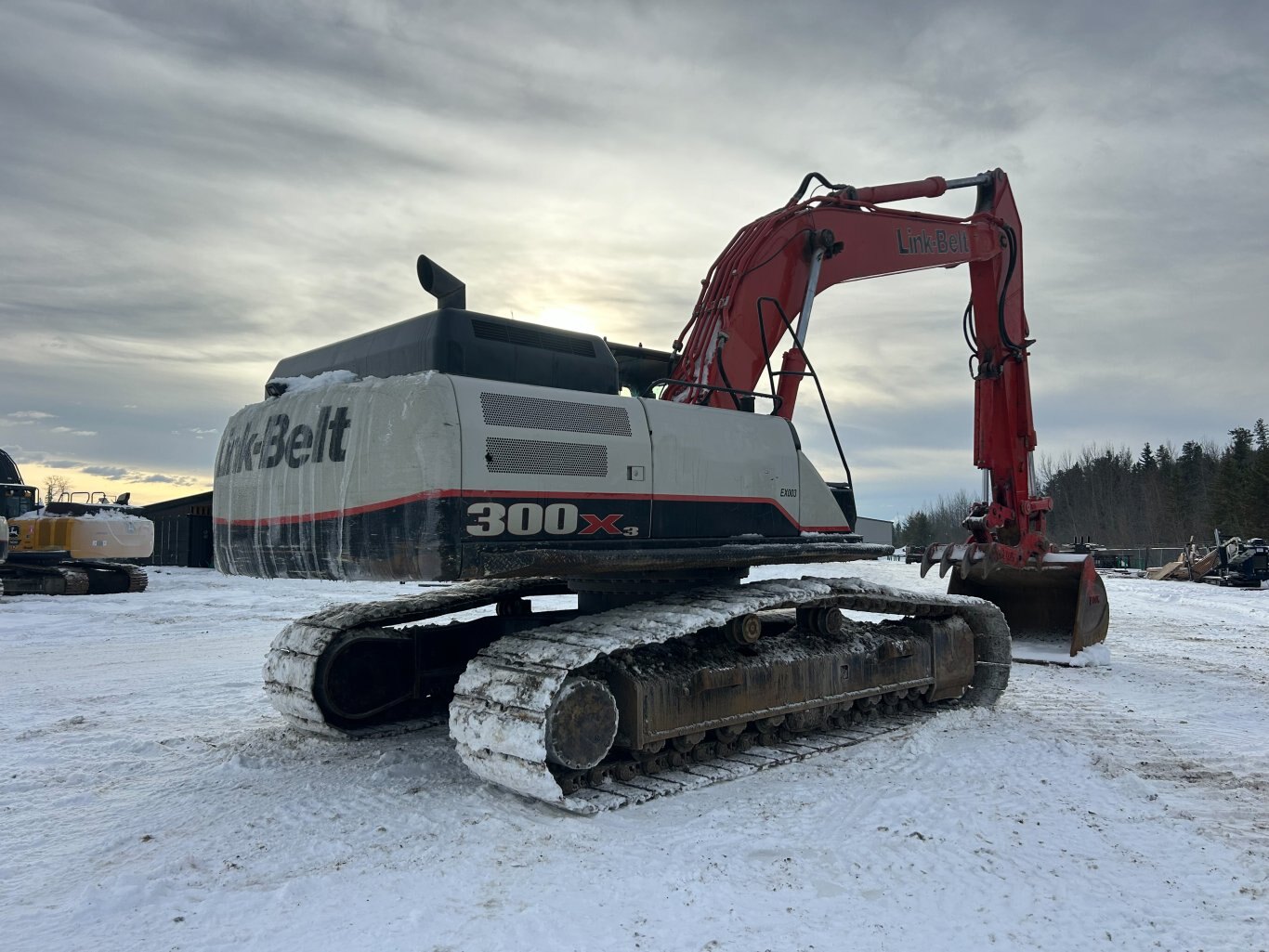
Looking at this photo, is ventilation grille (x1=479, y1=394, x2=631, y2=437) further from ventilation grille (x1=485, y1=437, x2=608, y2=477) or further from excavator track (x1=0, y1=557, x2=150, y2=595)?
excavator track (x1=0, y1=557, x2=150, y2=595)

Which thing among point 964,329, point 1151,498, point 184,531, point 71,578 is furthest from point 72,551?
point 1151,498

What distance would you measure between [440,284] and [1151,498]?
280 ft

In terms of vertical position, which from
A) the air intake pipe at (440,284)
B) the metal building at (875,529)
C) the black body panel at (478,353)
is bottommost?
the metal building at (875,529)

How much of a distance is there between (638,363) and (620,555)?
84.0 inches

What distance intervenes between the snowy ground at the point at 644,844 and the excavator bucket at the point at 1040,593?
252 cm

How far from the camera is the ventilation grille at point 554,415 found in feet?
15.3

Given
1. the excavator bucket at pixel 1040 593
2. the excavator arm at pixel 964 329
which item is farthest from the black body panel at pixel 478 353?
the excavator bucket at pixel 1040 593

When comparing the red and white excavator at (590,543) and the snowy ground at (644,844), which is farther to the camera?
the red and white excavator at (590,543)

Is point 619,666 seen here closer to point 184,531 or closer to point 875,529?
point 875,529

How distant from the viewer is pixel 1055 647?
998 centimetres

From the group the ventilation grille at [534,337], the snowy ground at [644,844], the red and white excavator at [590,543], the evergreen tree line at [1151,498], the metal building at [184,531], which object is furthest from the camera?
the evergreen tree line at [1151,498]

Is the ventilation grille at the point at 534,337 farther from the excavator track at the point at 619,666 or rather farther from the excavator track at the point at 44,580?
the excavator track at the point at 44,580

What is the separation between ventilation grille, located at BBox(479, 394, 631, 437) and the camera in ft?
15.3

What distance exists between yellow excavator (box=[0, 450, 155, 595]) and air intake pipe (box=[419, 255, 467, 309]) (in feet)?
56.6
